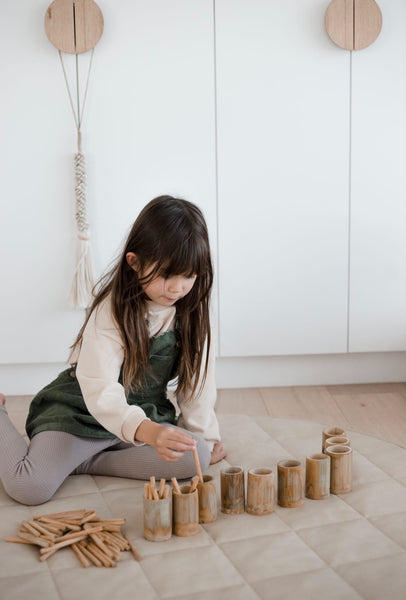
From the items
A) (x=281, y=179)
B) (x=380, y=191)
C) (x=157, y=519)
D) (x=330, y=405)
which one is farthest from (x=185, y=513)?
(x=380, y=191)

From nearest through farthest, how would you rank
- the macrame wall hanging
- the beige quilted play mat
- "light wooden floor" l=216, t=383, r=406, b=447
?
1. the beige quilted play mat
2. "light wooden floor" l=216, t=383, r=406, b=447
3. the macrame wall hanging

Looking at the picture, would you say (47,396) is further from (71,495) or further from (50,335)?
(50,335)

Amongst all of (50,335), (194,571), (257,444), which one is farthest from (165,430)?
(50,335)

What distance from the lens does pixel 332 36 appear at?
7.50 feet

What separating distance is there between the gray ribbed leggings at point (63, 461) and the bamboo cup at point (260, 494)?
0.68ft

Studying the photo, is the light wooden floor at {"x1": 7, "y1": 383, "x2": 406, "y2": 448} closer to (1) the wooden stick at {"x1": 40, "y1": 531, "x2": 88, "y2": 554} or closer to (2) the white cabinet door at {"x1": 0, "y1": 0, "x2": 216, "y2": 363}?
(2) the white cabinet door at {"x1": 0, "y1": 0, "x2": 216, "y2": 363}

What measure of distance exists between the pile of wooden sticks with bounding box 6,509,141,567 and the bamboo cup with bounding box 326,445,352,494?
46 cm

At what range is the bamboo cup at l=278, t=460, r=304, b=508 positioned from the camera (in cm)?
141

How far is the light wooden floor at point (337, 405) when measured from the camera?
6.93 feet

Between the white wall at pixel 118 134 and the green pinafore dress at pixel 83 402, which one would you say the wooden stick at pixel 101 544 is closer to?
the green pinafore dress at pixel 83 402

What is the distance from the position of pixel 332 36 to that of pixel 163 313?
4.14 feet

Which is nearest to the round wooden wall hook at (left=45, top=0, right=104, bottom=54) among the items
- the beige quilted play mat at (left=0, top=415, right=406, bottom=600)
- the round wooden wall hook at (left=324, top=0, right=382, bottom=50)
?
the round wooden wall hook at (left=324, top=0, right=382, bottom=50)

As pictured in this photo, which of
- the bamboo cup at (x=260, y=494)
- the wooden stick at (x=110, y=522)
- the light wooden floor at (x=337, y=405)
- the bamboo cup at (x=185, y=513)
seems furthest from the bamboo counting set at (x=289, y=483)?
the light wooden floor at (x=337, y=405)

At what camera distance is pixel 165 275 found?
4.58 feet
